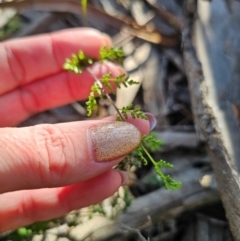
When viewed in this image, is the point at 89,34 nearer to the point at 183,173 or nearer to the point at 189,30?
the point at 189,30

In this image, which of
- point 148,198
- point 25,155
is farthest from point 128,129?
point 148,198

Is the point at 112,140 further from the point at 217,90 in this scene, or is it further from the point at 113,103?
the point at 217,90

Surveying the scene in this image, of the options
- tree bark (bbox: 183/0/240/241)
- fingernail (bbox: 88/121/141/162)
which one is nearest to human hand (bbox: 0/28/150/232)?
fingernail (bbox: 88/121/141/162)

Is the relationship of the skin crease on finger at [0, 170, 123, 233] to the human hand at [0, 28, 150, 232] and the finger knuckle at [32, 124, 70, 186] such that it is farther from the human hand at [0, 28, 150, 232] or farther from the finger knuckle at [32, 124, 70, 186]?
the finger knuckle at [32, 124, 70, 186]

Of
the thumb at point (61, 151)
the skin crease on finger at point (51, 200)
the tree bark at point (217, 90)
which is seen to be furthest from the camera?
the skin crease on finger at point (51, 200)

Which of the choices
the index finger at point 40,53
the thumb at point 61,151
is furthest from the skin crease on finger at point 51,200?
the index finger at point 40,53

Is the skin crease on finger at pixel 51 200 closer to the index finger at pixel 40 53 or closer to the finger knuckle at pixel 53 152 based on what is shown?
the finger knuckle at pixel 53 152
